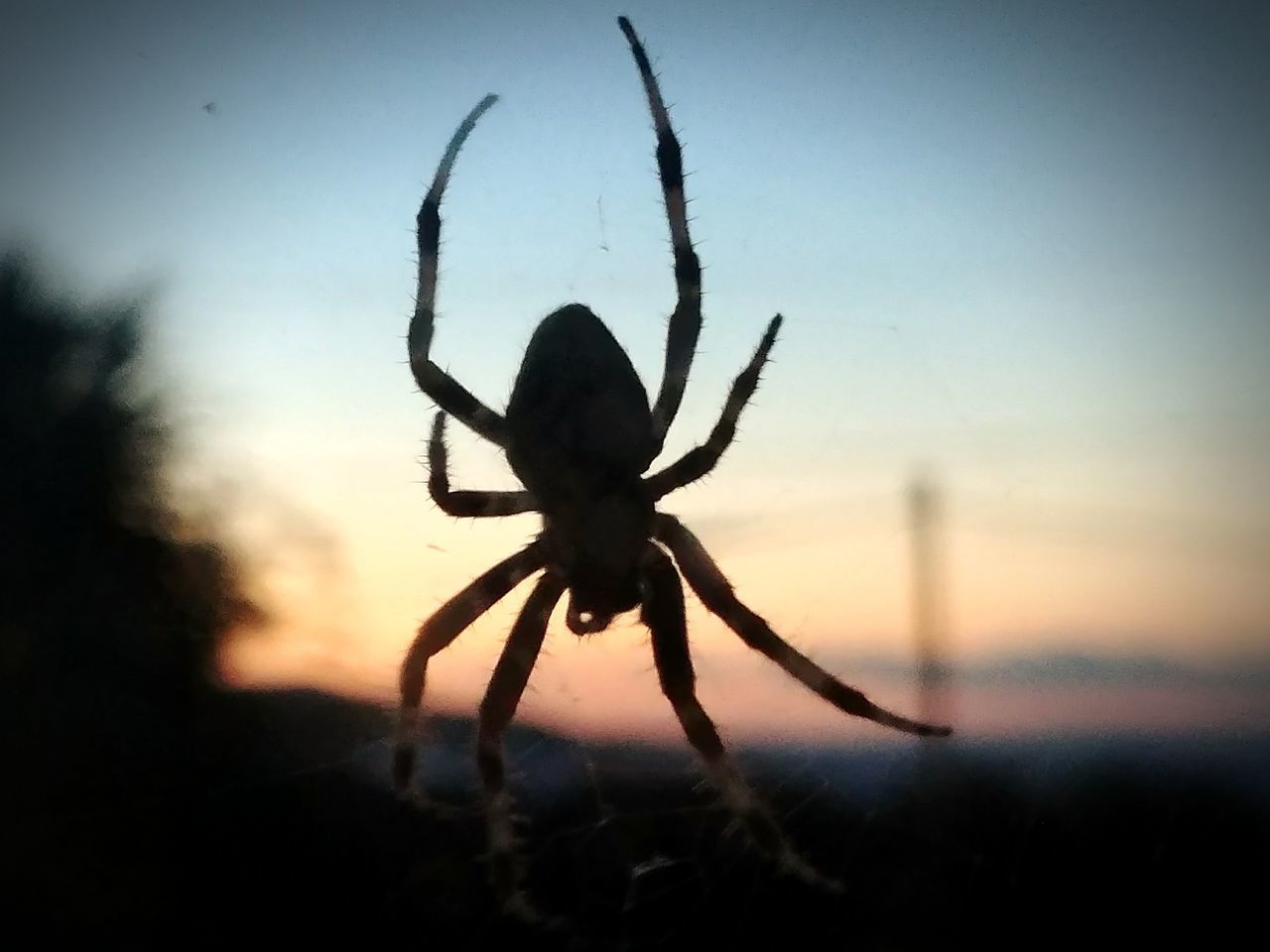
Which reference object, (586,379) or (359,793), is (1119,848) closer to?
(586,379)

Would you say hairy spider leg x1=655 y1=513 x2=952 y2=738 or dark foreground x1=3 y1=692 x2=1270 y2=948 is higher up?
hairy spider leg x1=655 y1=513 x2=952 y2=738

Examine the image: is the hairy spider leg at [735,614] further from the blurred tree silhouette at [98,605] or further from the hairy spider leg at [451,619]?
the blurred tree silhouette at [98,605]

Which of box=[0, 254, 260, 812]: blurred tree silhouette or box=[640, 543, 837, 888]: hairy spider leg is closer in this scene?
box=[640, 543, 837, 888]: hairy spider leg

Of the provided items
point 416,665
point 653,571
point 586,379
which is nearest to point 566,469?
point 586,379

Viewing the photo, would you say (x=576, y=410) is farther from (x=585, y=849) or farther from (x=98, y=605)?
(x=98, y=605)

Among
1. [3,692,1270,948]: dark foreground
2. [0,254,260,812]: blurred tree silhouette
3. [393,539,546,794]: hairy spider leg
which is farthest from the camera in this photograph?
[0,254,260,812]: blurred tree silhouette

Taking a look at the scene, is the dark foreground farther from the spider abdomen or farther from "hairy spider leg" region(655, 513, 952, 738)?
the spider abdomen

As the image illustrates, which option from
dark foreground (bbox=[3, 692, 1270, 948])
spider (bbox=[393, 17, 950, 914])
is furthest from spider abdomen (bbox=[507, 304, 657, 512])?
dark foreground (bbox=[3, 692, 1270, 948])

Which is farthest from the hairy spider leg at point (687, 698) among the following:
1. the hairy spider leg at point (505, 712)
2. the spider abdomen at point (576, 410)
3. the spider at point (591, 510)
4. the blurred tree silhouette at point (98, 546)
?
the blurred tree silhouette at point (98, 546)
